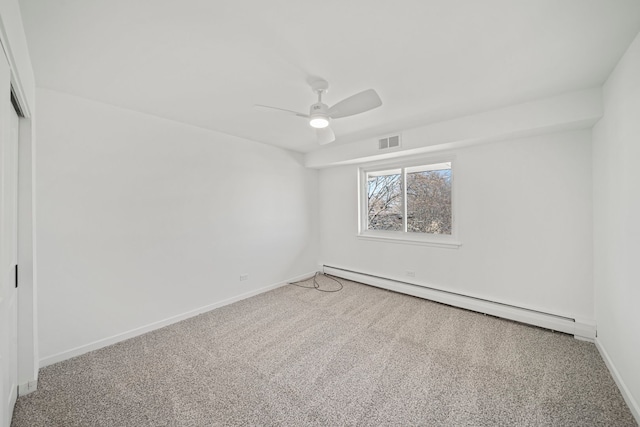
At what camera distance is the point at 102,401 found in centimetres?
169

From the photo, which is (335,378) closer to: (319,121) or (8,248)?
(319,121)

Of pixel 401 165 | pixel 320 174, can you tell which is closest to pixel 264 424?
pixel 401 165

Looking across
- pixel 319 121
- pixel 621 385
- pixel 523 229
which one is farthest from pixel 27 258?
pixel 523 229

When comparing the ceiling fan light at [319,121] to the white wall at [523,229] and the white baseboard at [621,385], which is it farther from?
the white baseboard at [621,385]

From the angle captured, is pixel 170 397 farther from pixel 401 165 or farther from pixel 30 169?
pixel 401 165

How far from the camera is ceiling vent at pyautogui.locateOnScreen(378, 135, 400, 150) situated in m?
3.29

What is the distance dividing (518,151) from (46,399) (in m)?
4.75

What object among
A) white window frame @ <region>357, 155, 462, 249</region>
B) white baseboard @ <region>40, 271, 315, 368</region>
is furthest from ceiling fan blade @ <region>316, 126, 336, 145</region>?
white baseboard @ <region>40, 271, 315, 368</region>

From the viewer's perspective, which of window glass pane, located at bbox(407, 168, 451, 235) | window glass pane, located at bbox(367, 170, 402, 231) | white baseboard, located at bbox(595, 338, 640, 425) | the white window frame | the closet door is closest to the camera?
the closet door

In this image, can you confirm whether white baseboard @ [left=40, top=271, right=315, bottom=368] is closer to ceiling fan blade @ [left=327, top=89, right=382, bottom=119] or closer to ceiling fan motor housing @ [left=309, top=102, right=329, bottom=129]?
ceiling fan motor housing @ [left=309, top=102, right=329, bottom=129]

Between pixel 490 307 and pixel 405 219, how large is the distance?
60.9 inches

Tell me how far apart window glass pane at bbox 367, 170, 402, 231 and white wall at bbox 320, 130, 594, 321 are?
0.57 m

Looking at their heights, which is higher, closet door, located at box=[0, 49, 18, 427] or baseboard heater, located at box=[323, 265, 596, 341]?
closet door, located at box=[0, 49, 18, 427]

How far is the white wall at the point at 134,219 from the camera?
209 cm
